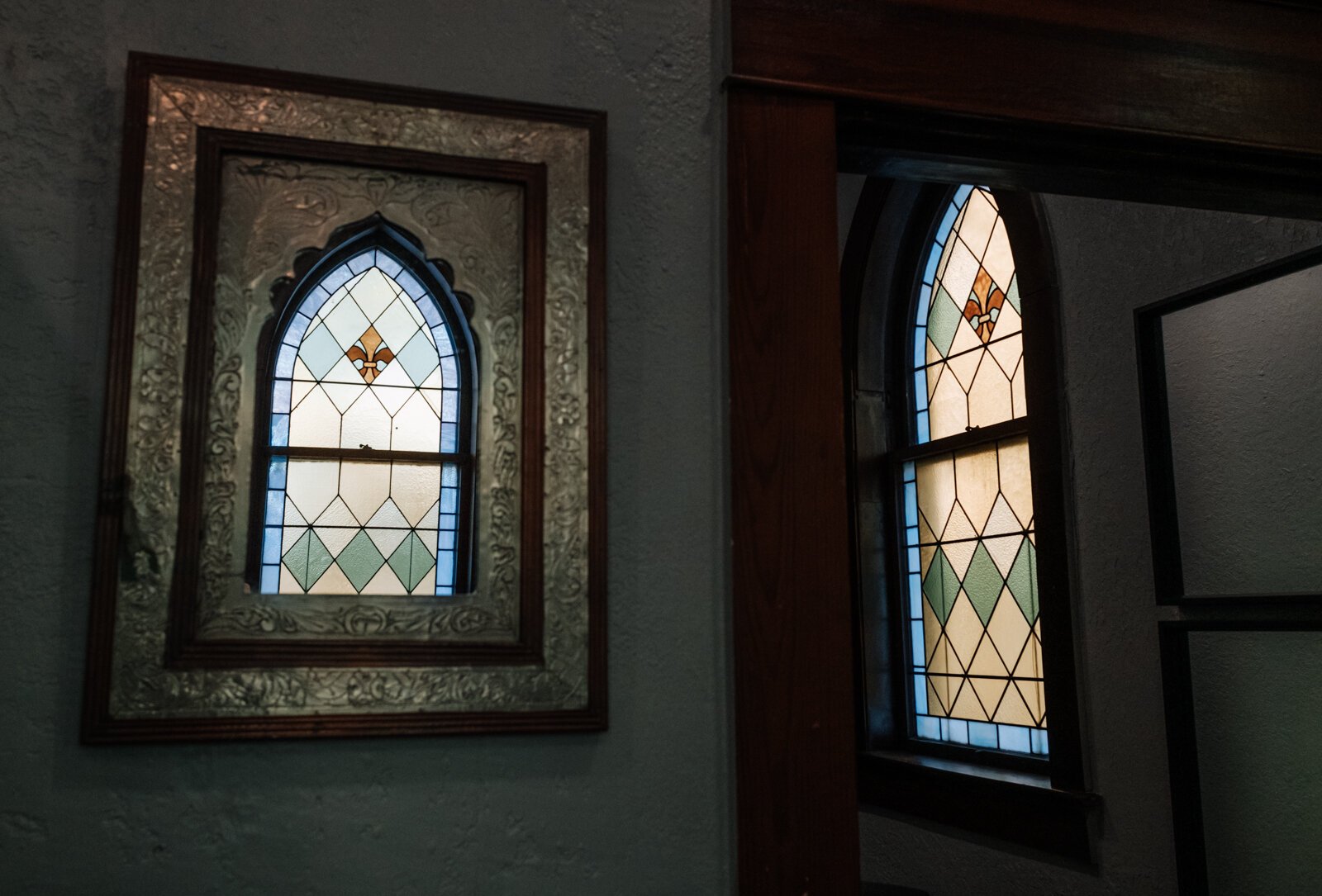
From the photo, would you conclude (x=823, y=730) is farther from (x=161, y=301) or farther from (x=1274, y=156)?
(x=1274, y=156)

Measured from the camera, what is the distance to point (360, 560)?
56.5 inches

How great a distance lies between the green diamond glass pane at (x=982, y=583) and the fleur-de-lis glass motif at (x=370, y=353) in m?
2.93

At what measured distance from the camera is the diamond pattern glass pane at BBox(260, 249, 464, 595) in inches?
54.6

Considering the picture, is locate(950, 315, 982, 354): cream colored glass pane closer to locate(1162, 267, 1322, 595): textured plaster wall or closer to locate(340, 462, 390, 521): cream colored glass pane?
locate(1162, 267, 1322, 595): textured plaster wall

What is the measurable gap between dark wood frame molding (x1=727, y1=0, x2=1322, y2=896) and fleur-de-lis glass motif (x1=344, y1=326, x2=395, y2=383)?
456mm

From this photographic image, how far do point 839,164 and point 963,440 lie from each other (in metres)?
2.68

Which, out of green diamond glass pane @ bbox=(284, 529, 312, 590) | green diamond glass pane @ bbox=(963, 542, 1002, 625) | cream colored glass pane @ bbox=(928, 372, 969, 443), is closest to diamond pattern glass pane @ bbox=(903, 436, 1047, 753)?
green diamond glass pane @ bbox=(963, 542, 1002, 625)

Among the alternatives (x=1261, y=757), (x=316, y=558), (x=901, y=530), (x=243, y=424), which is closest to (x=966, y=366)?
(x=901, y=530)

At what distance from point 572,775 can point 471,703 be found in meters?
0.14

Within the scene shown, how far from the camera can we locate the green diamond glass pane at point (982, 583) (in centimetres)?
403

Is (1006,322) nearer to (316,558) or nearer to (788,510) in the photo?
(788,510)

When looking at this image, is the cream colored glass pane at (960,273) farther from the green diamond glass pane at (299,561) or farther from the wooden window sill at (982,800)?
the green diamond glass pane at (299,561)

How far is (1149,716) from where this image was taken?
10.2 ft

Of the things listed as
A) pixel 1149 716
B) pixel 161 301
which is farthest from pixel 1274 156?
pixel 1149 716
